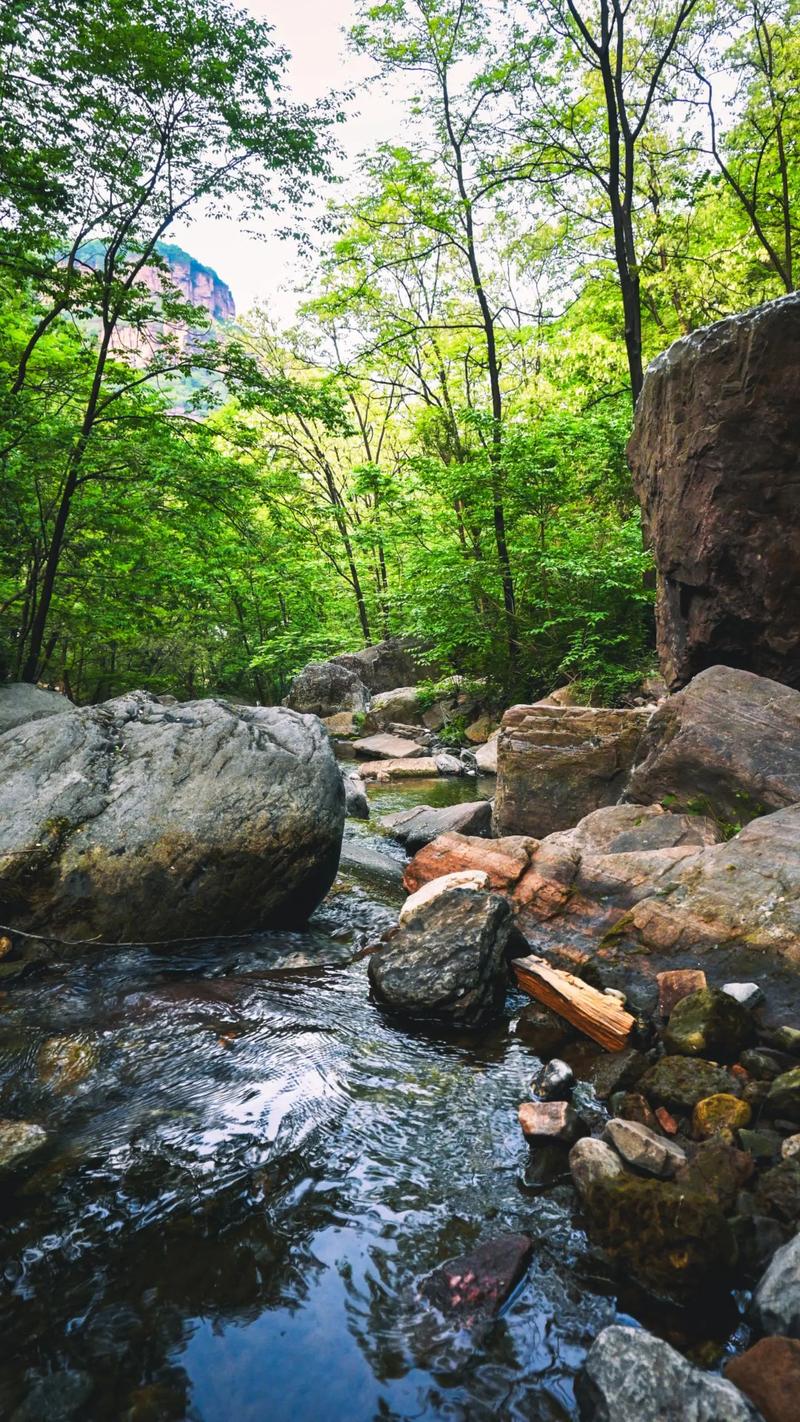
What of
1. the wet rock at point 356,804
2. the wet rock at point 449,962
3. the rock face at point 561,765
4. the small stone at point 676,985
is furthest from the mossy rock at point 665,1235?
the wet rock at point 356,804

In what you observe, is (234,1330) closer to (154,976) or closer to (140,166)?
(154,976)

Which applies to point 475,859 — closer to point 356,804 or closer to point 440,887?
point 440,887

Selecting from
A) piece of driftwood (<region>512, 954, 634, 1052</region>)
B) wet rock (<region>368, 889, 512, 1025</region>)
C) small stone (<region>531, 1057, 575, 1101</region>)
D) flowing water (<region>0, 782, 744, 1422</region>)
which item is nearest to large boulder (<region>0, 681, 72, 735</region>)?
flowing water (<region>0, 782, 744, 1422</region>)

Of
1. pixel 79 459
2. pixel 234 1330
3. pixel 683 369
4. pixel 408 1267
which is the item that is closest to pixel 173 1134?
pixel 234 1330

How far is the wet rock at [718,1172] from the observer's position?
2.55 metres

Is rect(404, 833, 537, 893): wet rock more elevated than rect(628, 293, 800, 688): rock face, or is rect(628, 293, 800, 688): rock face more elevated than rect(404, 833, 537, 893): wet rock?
rect(628, 293, 800, 688): rock face

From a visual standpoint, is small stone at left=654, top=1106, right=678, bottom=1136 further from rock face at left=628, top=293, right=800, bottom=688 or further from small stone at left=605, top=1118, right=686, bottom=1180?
rock face at left=628, top=293, right=800, bottom=688

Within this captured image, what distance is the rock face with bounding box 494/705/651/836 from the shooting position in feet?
24.9

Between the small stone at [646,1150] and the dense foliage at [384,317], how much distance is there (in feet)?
31.7

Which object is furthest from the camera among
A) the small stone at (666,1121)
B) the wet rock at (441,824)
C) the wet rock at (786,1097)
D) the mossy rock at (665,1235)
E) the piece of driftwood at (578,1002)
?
the wet rock at (441,824)

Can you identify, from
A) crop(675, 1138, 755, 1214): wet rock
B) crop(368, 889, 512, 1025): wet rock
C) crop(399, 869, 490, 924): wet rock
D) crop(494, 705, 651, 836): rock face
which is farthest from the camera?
crop(494, 705, 651, 836): rock face

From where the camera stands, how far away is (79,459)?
9398 mm

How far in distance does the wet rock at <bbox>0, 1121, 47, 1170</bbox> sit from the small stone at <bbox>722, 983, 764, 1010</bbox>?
356 centimetres

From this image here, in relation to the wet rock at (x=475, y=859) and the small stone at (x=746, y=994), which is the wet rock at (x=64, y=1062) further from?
the small stone at (x=746, y=994)
